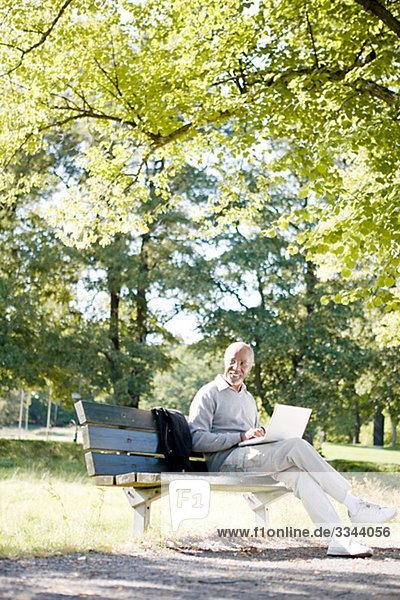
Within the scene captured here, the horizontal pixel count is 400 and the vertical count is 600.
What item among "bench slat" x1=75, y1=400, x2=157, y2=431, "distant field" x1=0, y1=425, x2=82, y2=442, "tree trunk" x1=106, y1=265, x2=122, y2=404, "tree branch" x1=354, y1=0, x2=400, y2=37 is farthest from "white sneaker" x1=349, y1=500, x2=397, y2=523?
"distant field" x1=0, y1=425, x2=82, y2=442

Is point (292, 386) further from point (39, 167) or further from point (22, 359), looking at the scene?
point (39, 167)

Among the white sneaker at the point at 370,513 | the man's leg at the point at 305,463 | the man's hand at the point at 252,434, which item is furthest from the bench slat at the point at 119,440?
the white sneaker at the point at 370,513

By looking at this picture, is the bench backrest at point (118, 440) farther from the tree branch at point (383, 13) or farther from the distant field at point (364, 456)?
the distant field at point (364, 456)

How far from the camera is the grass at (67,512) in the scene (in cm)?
588

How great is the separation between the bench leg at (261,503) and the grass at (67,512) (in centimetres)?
31

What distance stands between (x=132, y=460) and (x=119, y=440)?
0.21 metres

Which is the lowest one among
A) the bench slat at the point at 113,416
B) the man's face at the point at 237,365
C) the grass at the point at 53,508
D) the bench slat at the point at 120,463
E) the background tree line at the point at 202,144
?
the grass at the point at 53,508

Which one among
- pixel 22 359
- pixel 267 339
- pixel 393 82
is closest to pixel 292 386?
pixel 267 339

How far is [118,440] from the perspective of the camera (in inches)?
254

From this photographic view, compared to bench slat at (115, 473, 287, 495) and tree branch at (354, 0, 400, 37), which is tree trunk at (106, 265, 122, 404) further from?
bench slat at (115, 473, 287, 495)

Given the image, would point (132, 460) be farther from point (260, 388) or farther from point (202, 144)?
point (260, 388)

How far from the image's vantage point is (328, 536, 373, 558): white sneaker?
5680 mm

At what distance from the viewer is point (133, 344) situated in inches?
1024

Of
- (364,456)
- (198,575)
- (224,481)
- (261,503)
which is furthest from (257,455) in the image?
(364,456)
